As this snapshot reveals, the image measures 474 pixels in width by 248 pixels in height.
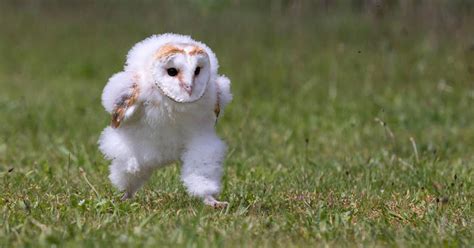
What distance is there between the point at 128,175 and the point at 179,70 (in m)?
0.76

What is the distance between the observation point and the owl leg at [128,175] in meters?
4.98

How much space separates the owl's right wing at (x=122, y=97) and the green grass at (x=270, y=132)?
480 millimetres

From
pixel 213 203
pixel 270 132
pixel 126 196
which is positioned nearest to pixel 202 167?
pixel 213 203

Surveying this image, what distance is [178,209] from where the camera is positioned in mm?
5098

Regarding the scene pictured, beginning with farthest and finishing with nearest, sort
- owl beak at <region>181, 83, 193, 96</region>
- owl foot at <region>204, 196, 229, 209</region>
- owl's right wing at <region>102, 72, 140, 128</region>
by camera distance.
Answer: owl foot at <region>204, 196, 229, 209</region> < owl's right wing at <region>102, 72, 140, 128</region> < owl beak at <region>181, 83, 193, 96</region>

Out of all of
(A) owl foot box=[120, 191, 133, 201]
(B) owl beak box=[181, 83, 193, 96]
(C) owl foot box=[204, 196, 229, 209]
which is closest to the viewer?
→ (B) owl beak box=[181, 83, 193, 96]

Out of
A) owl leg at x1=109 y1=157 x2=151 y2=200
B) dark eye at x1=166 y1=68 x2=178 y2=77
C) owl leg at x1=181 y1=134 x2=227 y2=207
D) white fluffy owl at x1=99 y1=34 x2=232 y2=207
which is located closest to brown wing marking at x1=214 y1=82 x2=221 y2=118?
white fluffy owl at x1=99 y1=34 x2=232 y2=207

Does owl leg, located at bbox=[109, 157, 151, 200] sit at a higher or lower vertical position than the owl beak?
lower

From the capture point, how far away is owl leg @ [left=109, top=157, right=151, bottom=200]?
4.98 meters

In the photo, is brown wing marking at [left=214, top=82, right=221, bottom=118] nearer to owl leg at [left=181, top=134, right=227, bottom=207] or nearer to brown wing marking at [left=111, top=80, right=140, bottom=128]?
owl leg at [left=181, top=134, right=227, bottom=207]

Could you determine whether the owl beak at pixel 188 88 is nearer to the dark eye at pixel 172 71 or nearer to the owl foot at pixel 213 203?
the dark eye at pixel 172 71

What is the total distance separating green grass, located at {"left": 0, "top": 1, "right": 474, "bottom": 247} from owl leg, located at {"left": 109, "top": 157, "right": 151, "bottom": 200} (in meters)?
0.10

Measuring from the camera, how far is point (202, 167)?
483cm

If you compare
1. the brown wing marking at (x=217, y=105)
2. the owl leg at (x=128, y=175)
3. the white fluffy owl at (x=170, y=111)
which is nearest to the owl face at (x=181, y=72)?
the white fluffy owl at (x=170, y=111)
